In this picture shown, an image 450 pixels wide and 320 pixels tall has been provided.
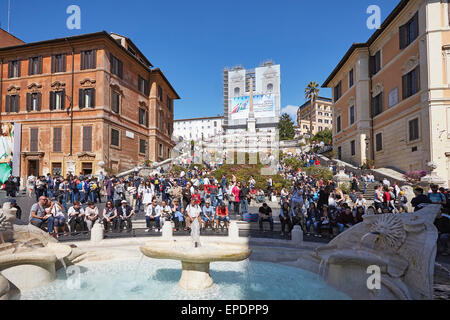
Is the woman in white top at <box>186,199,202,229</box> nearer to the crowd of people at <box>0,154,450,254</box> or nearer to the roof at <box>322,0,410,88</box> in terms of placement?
the crowd of people at <box>0,154,450,254</box>

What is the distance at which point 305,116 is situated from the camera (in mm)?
93000

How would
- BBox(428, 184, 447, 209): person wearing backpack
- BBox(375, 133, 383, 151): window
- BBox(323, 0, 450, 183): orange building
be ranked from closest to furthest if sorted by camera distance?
1. BBox(428, 184, 447, 209): person wearing backpack
2. BBox(323, 0, 450, 183): orange building
3. BBox(375, 133, 383, 151): window

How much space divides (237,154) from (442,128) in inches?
828

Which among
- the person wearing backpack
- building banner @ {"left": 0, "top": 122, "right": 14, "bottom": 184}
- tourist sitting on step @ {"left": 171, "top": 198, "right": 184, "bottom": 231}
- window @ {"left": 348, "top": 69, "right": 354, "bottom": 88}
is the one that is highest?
window @ {"left": 348, "top": 69, "right": 354, "bottom": 88}

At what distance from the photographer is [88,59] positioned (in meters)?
A: 25.4

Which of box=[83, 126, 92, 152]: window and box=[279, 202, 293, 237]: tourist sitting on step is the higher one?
box=[83, 126, 92, 152]: window

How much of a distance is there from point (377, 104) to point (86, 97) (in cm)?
2859

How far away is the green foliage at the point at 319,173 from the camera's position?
20763 millimetres

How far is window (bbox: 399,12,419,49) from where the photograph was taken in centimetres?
1831

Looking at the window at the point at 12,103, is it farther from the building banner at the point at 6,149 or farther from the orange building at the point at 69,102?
the building banner at the point at 6,149

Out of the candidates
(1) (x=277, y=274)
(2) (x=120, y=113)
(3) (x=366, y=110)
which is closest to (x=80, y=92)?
(2) (x=120, y=113)

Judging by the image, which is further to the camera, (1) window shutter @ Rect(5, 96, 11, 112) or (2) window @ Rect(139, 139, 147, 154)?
(2) window @ Rect(139, 139, 147, 154)

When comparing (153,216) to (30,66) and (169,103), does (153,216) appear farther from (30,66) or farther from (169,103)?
(169,103)

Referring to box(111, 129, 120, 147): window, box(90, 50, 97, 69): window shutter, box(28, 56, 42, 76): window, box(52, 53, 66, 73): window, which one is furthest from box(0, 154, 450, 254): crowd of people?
box(28, 56, 42, 76): window
